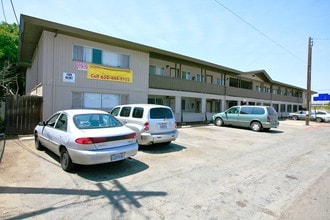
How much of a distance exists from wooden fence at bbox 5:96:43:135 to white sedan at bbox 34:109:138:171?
5.17 m

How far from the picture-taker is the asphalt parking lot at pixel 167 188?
3.73 m

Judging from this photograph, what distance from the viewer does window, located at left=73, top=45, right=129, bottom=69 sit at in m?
12.8

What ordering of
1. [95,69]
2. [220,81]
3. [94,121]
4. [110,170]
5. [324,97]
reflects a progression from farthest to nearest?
1. [324,97]
2. [220,81]
3. [95,69]
4. [94,121]
5. [110,170]

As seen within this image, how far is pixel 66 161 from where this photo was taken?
570 centimetres

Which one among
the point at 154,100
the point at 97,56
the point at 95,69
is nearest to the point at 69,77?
the point at 95,69

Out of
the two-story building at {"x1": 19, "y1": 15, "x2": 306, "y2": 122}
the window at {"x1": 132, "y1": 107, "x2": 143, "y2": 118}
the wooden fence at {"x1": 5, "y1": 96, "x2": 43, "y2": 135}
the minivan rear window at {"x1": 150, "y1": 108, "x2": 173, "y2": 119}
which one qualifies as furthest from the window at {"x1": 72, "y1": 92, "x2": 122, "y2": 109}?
the minivan rear window at {"x1": 150, "y1": 108, "x2": 173, "y2": 119}

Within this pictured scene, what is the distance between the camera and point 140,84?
15.7m

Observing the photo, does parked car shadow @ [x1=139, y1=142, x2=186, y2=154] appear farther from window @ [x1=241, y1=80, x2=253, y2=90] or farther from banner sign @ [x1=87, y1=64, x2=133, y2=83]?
window @ [x1=241, y1=80, x2=253, y2=90]

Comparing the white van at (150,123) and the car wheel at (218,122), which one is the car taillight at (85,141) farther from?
the car wheel at (218,122)

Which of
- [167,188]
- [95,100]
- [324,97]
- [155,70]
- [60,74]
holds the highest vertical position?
[324,97]

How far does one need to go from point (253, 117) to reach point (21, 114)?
14508 mm

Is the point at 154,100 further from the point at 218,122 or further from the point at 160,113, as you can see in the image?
the point at 160,113

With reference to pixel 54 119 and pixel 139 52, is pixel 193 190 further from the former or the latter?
pixel 139 52

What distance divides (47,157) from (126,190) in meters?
3.83
